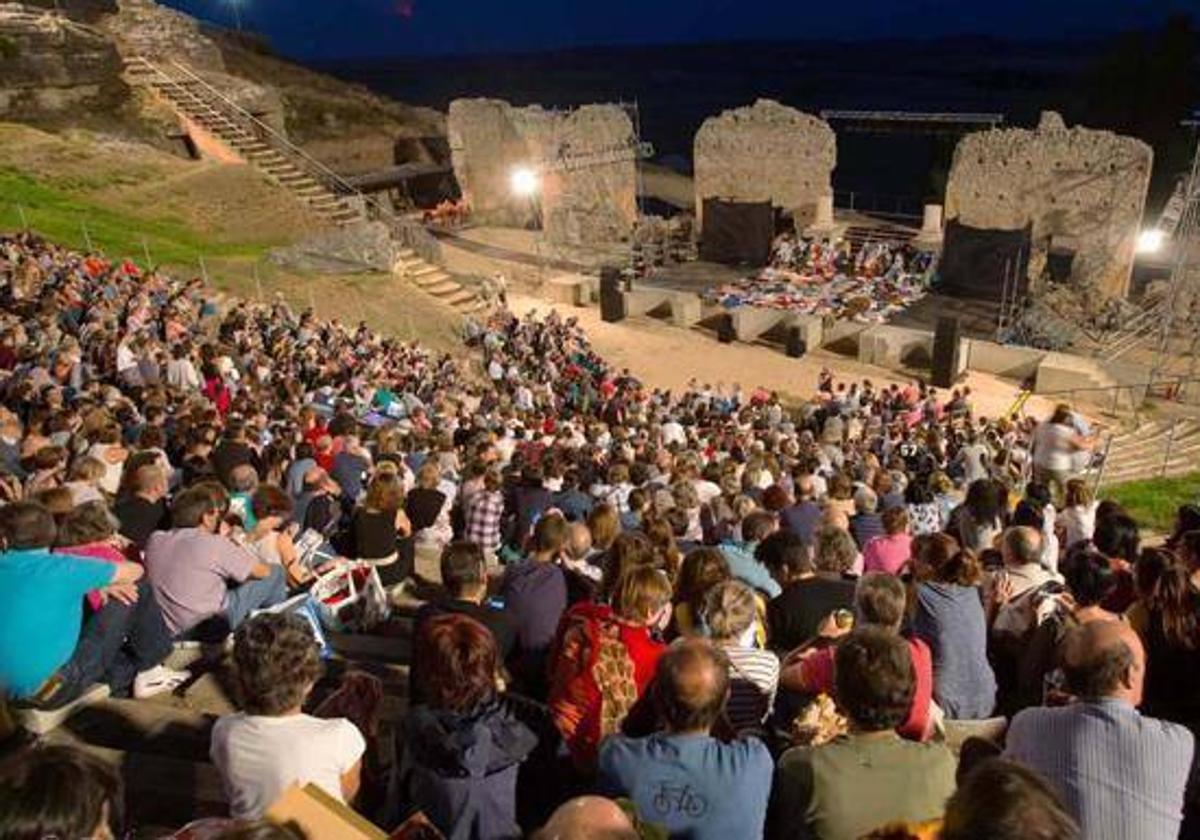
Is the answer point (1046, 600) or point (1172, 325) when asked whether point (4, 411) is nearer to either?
point (1046, 600)

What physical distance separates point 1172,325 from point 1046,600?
2296 centimetres

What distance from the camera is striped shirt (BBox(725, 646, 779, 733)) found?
4266 millimetres

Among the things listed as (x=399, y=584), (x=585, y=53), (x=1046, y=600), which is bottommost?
(x=399, y=584)

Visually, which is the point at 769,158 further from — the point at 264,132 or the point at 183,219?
the point at 183,219

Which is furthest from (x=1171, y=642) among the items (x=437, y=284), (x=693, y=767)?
(x=437, y=284)

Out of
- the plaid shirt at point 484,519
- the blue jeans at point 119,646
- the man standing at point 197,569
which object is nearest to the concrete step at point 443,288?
the plaid shirt at point 484,519

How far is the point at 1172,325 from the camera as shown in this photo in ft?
79.5

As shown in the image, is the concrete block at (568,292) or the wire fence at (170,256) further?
the concrete block at (568,292)

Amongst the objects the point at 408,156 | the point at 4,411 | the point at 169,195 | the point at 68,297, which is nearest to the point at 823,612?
the point at 4,411

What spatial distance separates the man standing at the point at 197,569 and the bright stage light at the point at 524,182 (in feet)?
105

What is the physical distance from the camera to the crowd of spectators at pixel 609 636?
336 centimetres

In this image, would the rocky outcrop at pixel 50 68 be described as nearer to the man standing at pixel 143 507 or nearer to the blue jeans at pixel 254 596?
the man standing at pixel 143 507

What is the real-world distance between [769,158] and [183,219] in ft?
66.7

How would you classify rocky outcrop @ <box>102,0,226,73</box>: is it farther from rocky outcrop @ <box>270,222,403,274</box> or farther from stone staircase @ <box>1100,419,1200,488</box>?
stone staircase @ <box>1100,419,1200,488</box>
